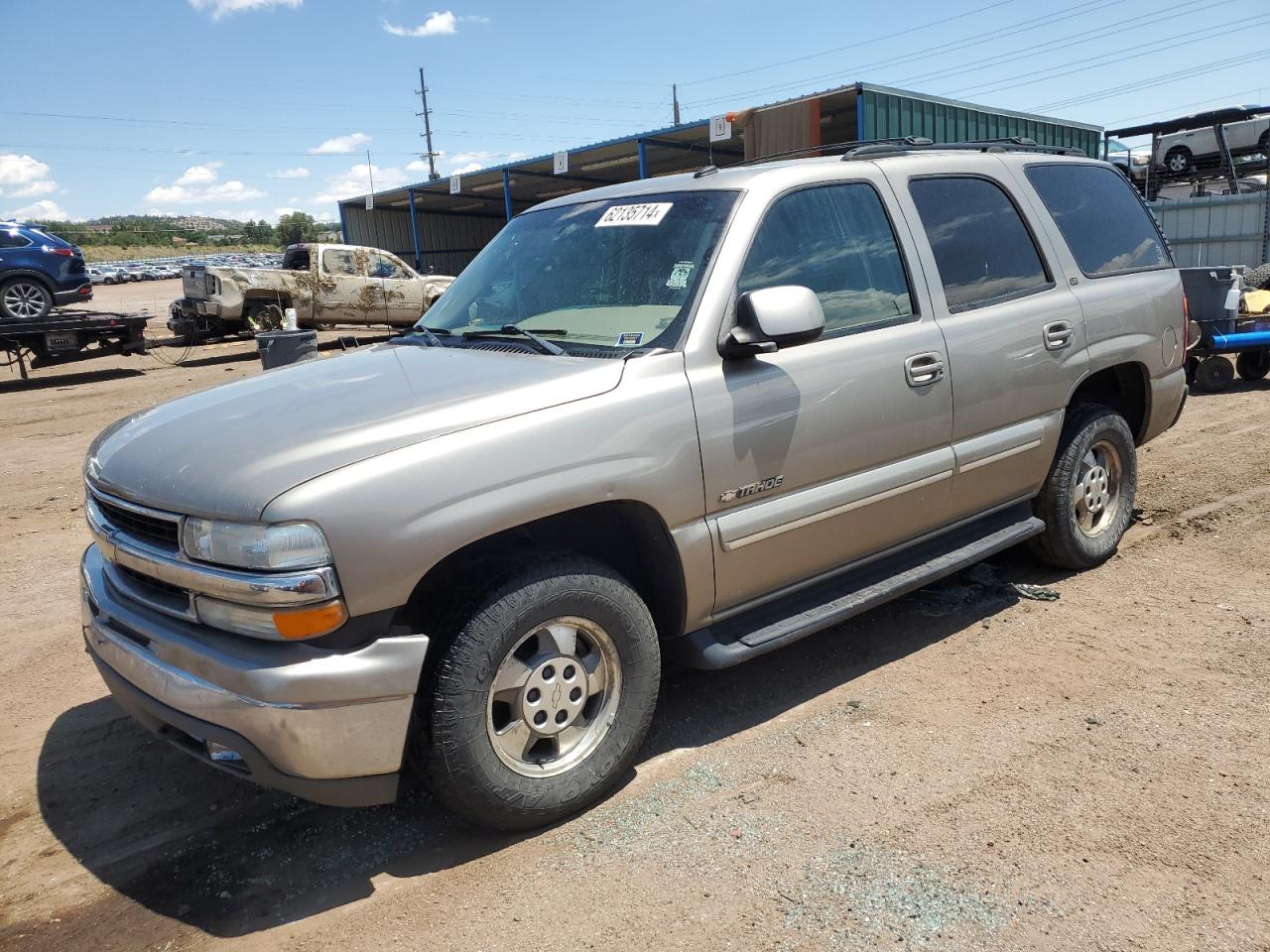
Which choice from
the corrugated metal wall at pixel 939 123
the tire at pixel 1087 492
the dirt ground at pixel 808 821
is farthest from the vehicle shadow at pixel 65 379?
the tire at pixel 1087 492

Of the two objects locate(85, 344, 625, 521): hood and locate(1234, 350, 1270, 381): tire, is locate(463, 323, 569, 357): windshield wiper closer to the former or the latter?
locate(85, 344, 625, 521): hood

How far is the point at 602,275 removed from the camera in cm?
360

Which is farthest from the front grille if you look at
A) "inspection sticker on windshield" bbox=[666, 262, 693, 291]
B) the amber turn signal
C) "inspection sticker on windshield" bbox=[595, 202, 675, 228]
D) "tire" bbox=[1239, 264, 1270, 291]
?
Result: "tire" bbox=[1239, 264, 1270, 291]

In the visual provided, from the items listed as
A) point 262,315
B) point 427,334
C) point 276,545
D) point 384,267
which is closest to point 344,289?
point 384,267

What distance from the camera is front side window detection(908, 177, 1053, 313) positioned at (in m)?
4.04

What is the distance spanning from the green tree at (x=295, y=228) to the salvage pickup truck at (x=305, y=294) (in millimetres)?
73168

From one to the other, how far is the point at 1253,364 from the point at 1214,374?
0.69 meters

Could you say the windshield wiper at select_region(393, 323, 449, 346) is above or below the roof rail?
below

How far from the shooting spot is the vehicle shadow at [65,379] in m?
15.6

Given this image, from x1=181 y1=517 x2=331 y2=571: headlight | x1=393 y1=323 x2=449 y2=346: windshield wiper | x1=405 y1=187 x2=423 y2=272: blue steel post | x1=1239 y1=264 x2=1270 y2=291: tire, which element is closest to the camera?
x1=181 y1=517 x2=331 y2=571: headlight

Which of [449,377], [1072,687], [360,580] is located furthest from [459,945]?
[1072,687]

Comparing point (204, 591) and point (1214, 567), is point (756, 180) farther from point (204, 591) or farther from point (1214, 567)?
point (1214, 567)

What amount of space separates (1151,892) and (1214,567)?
9.57 feet

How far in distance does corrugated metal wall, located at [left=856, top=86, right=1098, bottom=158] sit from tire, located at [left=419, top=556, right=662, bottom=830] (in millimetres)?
13605
